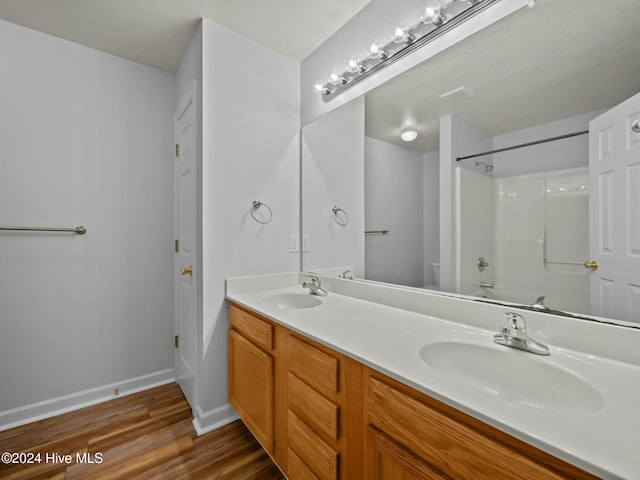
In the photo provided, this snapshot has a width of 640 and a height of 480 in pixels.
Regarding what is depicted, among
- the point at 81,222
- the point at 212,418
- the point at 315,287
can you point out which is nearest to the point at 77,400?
the point at 212,418

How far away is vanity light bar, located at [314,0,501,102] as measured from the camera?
1.15 metres

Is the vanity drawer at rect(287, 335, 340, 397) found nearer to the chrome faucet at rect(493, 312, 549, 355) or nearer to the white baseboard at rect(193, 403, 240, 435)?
the chrome faucet at rect(493, 312, 549, 355)

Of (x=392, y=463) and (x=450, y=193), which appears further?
(x=450, y=193)

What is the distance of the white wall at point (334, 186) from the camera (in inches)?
66.0

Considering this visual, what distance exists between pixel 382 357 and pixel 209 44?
6.19 feet

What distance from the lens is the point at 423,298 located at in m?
1.30

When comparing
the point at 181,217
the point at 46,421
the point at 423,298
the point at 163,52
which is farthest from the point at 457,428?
the point at 163,52

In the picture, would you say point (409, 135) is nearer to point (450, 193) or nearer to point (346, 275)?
point (450, 193)

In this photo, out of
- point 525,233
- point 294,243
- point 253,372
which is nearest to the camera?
point 525,233

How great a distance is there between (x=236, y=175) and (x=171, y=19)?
37.1 inches

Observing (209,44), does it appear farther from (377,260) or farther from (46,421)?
(46,421)

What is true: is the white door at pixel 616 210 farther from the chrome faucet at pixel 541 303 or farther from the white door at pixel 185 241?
the white door at pixel 185 241

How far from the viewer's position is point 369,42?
1584 millimetres

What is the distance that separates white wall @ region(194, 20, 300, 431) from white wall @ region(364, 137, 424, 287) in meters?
0.65
